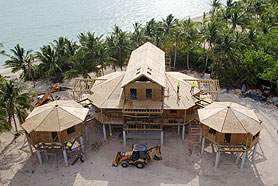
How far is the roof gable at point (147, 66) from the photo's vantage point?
30323 mm

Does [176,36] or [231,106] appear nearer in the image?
[231,106]

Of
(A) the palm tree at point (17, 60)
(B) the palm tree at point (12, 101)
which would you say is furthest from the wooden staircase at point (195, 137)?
(A) the palm tree at point (17, 60)

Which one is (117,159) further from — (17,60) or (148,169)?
(17,60)

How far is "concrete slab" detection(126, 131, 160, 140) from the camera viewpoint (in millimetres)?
32531

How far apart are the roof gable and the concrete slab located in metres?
7.25

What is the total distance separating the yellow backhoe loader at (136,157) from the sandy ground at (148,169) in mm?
→ 637

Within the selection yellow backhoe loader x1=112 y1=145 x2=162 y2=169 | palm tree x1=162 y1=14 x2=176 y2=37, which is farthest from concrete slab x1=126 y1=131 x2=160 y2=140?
palm tree x1=162 y1=14 x2=176 y2=37

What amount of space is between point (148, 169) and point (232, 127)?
10.7 meters

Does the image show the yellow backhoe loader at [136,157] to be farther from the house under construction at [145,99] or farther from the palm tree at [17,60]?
the palm tree at [17,60]

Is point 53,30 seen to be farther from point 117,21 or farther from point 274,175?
point 274,175

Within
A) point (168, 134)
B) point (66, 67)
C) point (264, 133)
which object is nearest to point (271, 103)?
point (264, 133)

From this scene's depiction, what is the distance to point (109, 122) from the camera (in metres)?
32.3

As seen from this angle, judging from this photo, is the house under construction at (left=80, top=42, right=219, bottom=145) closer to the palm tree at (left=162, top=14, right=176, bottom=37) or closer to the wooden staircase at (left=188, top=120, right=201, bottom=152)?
the wooden staircase at (left=188, top=120, right=201, bottom=152)

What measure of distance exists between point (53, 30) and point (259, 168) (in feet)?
297
